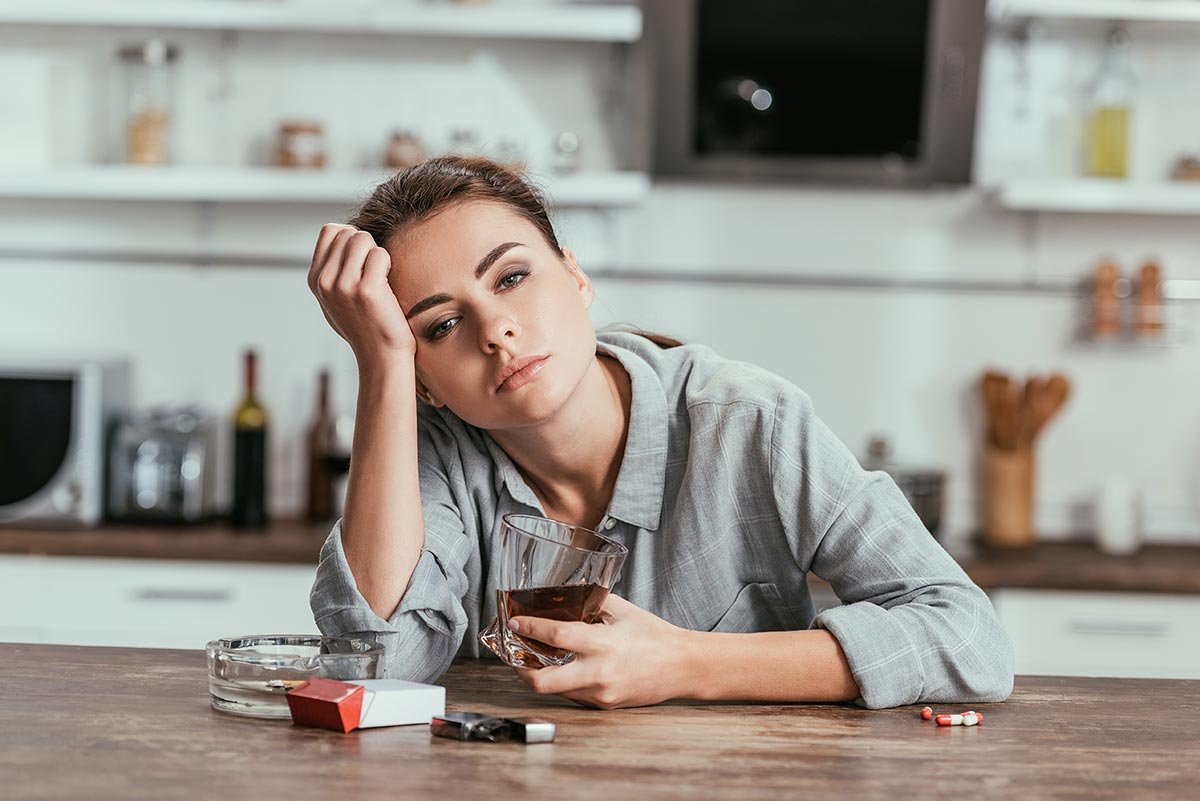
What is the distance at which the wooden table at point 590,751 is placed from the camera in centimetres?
98

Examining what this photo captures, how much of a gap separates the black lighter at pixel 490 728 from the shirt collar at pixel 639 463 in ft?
1.52

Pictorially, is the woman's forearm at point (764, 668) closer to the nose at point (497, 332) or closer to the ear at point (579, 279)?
the nose at point (497, 332)

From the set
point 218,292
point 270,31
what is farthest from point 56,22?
point 218,292

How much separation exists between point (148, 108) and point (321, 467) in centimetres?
93

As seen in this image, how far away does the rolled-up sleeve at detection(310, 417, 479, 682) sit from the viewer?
1422 mm

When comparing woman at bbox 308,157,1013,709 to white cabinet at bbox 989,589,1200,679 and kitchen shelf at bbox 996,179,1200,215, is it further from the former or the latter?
kitchen shelf at bbox 996,179,1200,215

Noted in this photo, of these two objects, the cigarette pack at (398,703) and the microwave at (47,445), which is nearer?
the cigarette pack at (398,703)

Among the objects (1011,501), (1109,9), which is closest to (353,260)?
(1011,501)

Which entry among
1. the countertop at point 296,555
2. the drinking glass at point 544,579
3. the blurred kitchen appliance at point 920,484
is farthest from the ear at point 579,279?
the blurred kitchen appliance at point 920,484

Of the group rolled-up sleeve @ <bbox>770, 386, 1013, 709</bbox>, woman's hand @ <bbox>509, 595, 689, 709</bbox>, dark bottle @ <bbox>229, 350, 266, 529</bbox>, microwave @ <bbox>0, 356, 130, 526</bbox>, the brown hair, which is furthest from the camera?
dark bottle @ <bbox>229, 350, 266, 529</bbox>

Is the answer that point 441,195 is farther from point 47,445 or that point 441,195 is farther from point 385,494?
point 47,445

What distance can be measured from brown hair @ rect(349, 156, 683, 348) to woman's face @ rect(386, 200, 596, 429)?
0.02 meters

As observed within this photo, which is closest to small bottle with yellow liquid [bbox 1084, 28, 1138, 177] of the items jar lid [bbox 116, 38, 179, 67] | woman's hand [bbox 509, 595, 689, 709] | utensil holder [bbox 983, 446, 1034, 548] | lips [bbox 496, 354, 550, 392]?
utensil holder [bbox 983, 446, 1034, 548]

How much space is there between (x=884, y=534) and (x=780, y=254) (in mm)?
2042
